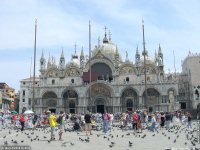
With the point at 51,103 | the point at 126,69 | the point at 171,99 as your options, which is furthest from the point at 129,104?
the point at 51,103

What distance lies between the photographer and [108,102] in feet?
201

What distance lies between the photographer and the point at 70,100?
2474 inches

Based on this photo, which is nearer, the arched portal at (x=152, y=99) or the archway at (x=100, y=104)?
the arched portal at (x=152, y=99)

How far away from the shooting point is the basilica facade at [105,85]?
197 feet

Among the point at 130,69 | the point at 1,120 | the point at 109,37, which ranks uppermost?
the point at 109,37

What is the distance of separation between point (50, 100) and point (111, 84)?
12927 mm

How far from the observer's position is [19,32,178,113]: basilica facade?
197ft

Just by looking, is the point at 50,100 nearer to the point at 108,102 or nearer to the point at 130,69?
the point at 108,102

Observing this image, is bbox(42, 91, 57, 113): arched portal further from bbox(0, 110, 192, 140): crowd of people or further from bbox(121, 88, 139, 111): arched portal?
bbox(0, 110, 192, 140): crowd of people

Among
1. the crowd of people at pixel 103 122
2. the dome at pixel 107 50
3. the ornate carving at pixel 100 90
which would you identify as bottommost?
the crowd of people at pixel 103 122

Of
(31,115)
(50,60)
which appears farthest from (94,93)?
(31,115)

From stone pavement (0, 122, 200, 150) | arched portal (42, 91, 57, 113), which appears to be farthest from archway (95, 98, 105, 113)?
stone pavement (0, 122, 200, 150)

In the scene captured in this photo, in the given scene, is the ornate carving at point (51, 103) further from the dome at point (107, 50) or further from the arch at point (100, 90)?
the dome at point (107, 50)

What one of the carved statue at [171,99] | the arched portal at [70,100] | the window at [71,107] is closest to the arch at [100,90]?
the arched portal at [70,100]
